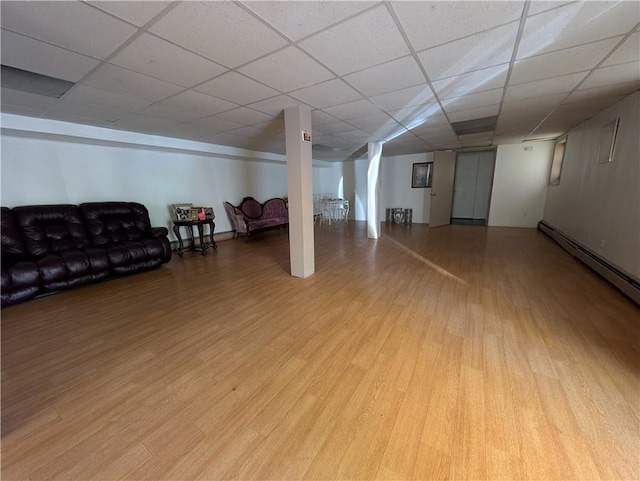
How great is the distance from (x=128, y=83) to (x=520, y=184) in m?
8.71

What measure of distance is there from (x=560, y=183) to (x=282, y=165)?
7.19 meters

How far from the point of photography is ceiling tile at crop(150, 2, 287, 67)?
1.44m

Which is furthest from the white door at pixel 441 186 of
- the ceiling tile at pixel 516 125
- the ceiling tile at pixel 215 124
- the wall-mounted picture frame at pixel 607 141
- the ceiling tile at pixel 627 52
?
Result: the ceiling tile at pixel 215 124

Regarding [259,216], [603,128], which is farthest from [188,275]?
[603,128]

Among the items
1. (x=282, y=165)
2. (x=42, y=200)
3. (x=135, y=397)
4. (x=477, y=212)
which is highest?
(x=282, y=165)

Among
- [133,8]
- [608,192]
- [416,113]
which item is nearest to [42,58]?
[133,8]

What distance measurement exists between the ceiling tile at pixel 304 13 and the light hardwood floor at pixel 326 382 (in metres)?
2.32

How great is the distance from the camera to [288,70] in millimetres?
2156

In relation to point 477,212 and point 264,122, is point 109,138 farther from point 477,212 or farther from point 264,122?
point 477,212

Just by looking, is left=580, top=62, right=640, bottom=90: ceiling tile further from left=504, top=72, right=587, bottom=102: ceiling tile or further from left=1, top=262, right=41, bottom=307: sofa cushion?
left=1, top=262, right=41, bottom=307: sofa cushion

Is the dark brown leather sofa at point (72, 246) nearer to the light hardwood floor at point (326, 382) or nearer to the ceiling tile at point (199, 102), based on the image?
the light hardwood floor at point (326, 382)

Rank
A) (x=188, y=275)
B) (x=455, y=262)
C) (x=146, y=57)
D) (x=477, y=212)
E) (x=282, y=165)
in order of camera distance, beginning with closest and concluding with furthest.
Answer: (x=146, y=57), (x=188, y=275), (x=455, y=262), (x=282, y=165), (x=477, y=212)

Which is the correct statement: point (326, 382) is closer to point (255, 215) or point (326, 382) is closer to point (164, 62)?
point (164, 62)

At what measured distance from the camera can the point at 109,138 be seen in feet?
12.7
